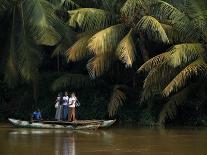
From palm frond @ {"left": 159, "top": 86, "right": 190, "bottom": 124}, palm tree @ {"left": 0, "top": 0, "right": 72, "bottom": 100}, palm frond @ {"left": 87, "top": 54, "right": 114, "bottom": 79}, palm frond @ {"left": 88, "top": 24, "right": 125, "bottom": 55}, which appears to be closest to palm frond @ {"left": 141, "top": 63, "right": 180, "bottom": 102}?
palm frond @ {"left": 159, "top": 86, "right": 190, "bottom": 124}

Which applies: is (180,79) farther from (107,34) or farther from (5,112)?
(5,112)

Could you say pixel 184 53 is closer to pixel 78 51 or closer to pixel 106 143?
pixel 78 51

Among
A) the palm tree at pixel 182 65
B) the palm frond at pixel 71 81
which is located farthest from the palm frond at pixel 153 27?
the palm frond at pixel 71 81

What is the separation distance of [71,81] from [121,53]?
3.92 m

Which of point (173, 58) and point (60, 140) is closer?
point (60, 140)

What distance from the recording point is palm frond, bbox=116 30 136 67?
844 inches

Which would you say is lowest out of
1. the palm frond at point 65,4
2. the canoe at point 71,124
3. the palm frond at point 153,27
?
the canoe at point 71,124

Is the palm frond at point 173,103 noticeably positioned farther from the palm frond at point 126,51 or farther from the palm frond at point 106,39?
the palm frond at point 106,39

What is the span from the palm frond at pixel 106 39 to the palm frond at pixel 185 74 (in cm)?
356

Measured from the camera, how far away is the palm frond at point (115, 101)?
2306 cm

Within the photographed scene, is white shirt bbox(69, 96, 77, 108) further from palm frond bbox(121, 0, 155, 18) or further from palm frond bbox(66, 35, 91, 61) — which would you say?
palm frond bbox(121, 0, 155, 18)

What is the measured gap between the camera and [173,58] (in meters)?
19.9

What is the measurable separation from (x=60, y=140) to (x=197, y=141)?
4163mm

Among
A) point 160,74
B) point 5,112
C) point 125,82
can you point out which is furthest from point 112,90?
point 5,112
